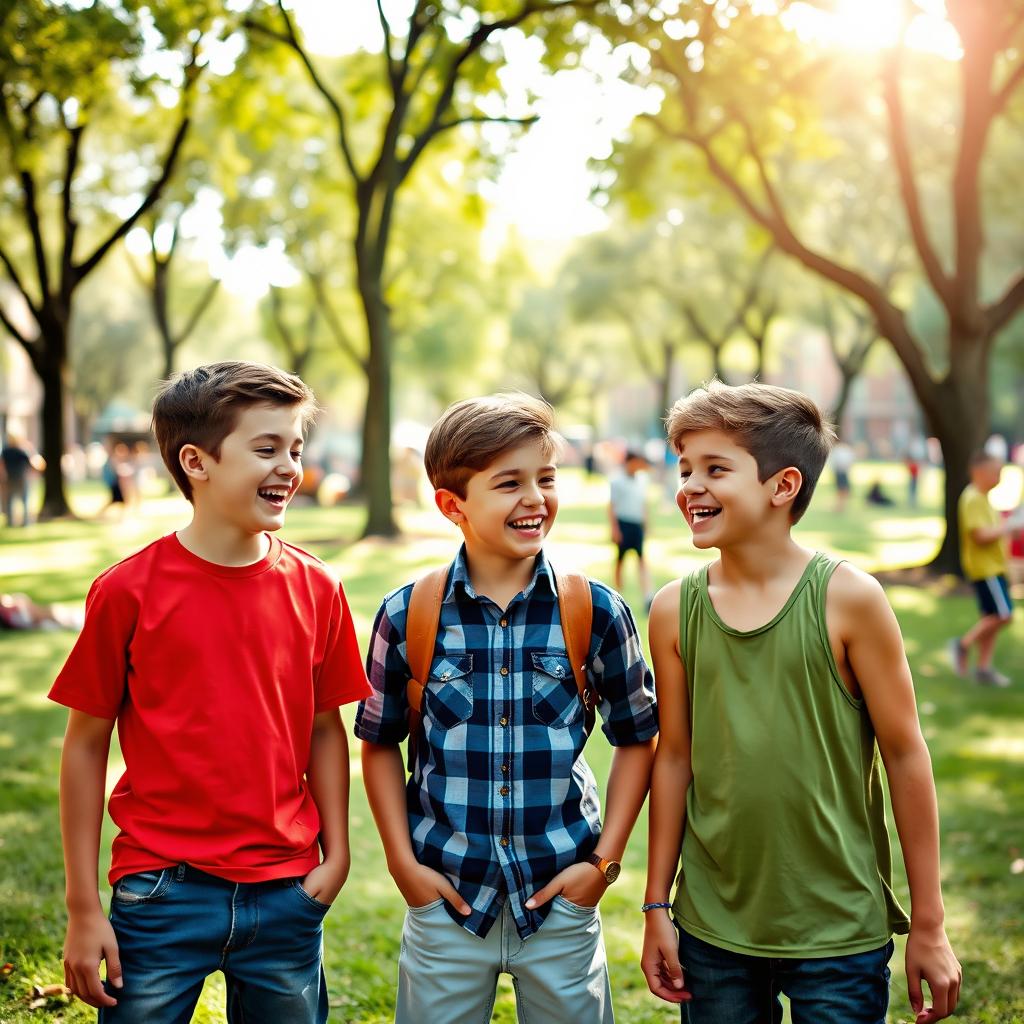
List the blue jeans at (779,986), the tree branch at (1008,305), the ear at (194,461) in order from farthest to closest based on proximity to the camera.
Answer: the tree branch at (1008,305), the ear at (194,461), the blue jeans at (779,986)

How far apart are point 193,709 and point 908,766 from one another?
4.96 feet

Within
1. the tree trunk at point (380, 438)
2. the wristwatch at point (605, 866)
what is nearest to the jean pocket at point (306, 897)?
the wristwatch at point (605, 866)

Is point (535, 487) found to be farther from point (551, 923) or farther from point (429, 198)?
point (429, 198)

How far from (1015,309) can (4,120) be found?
1573 cm

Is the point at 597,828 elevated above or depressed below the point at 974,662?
above

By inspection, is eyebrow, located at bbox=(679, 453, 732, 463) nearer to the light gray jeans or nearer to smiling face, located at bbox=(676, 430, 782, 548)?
smiling face, located at bbox=(676, 430, 782, 548)

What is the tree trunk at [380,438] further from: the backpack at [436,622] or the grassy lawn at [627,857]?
the backpack at [436,622]

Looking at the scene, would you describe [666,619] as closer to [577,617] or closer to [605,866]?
[577,617]

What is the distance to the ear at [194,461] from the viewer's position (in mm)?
2553

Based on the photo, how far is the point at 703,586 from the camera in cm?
256

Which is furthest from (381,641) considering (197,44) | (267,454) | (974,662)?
(197,44)

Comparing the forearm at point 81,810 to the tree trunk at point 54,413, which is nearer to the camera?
the forearm at point 81,810

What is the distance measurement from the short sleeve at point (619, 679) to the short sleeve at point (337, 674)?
0.55 meters

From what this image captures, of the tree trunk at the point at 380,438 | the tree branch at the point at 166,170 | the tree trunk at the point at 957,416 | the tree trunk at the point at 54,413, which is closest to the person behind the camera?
the tree trunk at the point at 957,416
